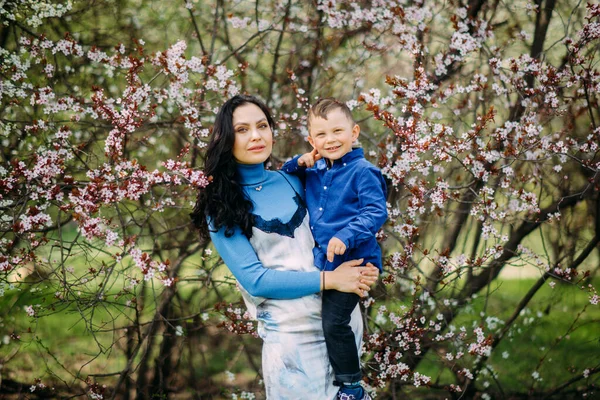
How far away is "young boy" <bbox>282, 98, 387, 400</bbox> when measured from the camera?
6.91 ft

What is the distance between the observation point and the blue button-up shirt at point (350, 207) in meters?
2.11

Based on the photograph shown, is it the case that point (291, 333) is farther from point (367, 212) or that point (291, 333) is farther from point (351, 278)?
point (367, 212)

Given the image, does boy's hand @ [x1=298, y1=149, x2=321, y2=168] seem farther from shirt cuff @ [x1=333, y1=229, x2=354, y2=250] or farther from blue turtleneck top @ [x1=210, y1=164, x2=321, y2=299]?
shirt cuff @ [x1=333, y1=229, x2=354, y2=250]

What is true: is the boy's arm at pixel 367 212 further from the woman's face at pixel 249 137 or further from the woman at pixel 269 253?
the woman's face at pixel 249 137

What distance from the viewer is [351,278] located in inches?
82.5

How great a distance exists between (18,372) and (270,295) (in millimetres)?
2275

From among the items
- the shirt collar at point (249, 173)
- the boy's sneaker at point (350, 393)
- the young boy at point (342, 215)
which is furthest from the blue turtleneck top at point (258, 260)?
the boy's sneaker at point (350, 393)

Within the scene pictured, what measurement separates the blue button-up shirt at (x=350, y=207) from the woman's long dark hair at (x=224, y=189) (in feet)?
0.95

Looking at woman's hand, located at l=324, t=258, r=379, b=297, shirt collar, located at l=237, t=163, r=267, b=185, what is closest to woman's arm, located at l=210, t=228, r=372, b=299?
woman's hand, located at l=324, t=258, r=379, b=297

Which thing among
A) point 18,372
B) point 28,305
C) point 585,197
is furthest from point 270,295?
point 585,197

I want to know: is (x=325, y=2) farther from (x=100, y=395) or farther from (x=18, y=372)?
(x=18, y=372)

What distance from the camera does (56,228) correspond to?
328 centimetres

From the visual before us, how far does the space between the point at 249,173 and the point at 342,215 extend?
423 mm

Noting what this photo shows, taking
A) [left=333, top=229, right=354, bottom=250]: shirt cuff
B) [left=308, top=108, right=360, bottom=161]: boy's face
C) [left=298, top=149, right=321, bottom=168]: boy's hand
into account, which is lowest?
[left=333, top=229, right=354, bottom=250]: shirt cuff
